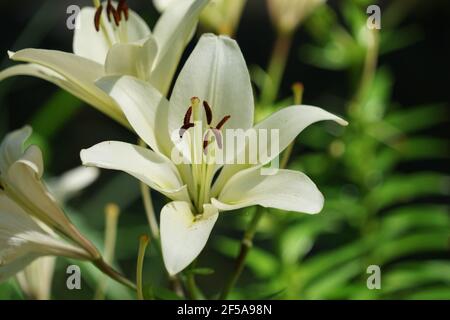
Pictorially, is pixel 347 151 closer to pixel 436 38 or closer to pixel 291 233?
pixel 291 233

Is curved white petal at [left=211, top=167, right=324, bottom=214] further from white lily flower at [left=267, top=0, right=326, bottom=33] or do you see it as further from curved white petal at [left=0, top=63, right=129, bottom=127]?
white lily flower at [left=267, top=0, right=326, bottom=33]

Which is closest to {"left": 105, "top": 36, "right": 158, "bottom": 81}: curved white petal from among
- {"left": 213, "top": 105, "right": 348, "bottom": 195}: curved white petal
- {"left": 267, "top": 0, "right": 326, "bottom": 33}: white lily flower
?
{"left": 213, "top": 105, "right": 348, "bottom": 195}: curved white petal

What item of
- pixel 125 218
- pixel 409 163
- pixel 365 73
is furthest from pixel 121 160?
pixel 409 163

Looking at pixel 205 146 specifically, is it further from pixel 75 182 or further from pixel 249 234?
pixel 75 182

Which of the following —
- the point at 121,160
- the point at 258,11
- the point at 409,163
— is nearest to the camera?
the point at 121,160

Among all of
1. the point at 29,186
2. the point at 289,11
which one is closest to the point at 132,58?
the point at 29,186

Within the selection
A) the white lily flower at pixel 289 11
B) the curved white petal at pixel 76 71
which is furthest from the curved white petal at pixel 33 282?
the white lily flower at pixel 289 11
